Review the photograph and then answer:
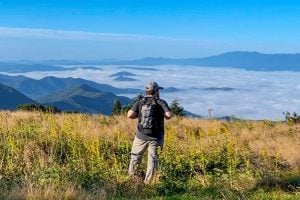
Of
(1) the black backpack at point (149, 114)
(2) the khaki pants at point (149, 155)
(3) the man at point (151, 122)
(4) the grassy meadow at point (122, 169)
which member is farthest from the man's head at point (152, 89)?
(4) the grassy meadow at point (122, 169)

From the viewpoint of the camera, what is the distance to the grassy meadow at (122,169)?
781cm

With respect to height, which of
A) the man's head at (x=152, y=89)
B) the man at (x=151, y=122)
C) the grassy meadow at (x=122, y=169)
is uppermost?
the man's head at (x=152, y=89)

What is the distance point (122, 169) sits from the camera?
982cm

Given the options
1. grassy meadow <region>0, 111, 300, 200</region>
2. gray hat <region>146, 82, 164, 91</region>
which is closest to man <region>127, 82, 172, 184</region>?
gray hat <region>146, 82, 164, 91</region>

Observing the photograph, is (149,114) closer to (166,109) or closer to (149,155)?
(166,109)

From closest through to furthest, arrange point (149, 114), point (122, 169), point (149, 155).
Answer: point (149, 114), point (149, 155), point (122, 169)

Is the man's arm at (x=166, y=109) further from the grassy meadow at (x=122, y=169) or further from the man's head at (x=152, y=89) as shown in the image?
the grassy meadow at (x=122, y=169)

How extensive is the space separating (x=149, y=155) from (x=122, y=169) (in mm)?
757

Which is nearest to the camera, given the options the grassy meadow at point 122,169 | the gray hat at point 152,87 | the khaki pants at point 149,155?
the grassy meadow at point 122,169

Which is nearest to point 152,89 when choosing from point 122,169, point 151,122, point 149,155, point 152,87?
point 152,87

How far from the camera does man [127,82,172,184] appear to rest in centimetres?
926

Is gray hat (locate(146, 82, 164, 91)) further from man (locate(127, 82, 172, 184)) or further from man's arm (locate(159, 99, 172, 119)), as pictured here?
man's arm (locate(159, 99, 172, 119))

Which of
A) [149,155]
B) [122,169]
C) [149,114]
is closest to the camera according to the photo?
[149,114]

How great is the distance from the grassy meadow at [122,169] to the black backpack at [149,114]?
594 mm
